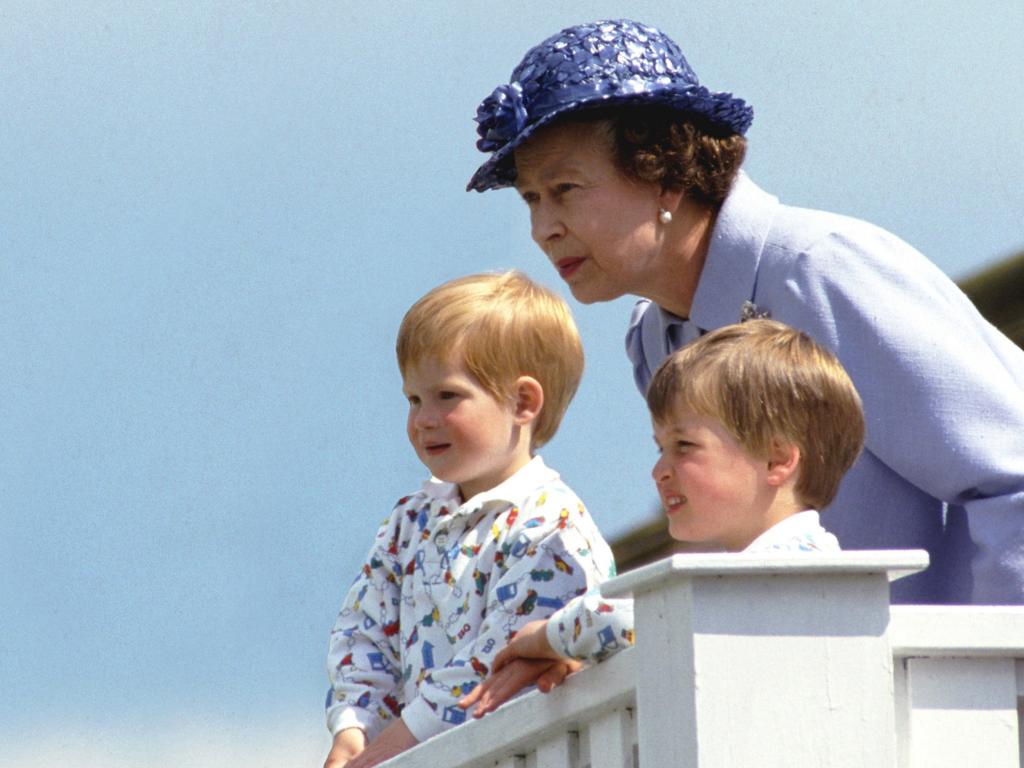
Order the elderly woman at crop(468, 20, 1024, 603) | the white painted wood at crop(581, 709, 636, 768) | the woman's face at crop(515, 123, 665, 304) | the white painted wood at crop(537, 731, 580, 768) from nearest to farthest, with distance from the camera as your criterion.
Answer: the white painted wood at crop(581, 709, 636, 768) < the white painted wood at crop(537, 731, 580, 768) < the elderly woman at crop(468, 20, 1024, 603) < the woman's face at crop(515, 123, 665, 304)

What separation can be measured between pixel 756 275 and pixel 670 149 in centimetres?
37

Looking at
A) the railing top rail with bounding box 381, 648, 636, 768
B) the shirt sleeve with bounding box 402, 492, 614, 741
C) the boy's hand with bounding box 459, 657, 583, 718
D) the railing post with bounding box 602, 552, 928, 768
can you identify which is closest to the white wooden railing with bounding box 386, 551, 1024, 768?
the railing post with bounding box 602, 552, 928, 768

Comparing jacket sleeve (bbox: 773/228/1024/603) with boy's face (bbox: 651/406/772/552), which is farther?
jacket sleeve (bbox: 773/228/1024/603)

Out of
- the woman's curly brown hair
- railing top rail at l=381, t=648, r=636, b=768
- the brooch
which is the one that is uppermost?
the woman's curly brown hair

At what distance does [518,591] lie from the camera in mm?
3918

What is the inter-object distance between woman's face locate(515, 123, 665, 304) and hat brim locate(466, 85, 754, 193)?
0.06 metres

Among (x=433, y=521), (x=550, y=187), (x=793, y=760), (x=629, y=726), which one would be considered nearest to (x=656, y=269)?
(x=550, y=187)

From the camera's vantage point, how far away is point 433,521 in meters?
4.27

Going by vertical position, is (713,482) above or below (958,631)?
above

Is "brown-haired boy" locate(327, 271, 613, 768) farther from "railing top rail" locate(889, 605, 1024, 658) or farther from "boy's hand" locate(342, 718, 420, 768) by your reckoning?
"railing top rail" locate(889, 605, 1024, 658)

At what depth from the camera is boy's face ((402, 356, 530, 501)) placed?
4211 millimetres

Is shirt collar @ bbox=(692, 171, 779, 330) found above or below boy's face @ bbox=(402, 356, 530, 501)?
above

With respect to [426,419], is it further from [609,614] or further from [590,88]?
[609,614]

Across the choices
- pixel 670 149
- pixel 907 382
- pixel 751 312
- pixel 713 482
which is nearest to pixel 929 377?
pixel 907 382
